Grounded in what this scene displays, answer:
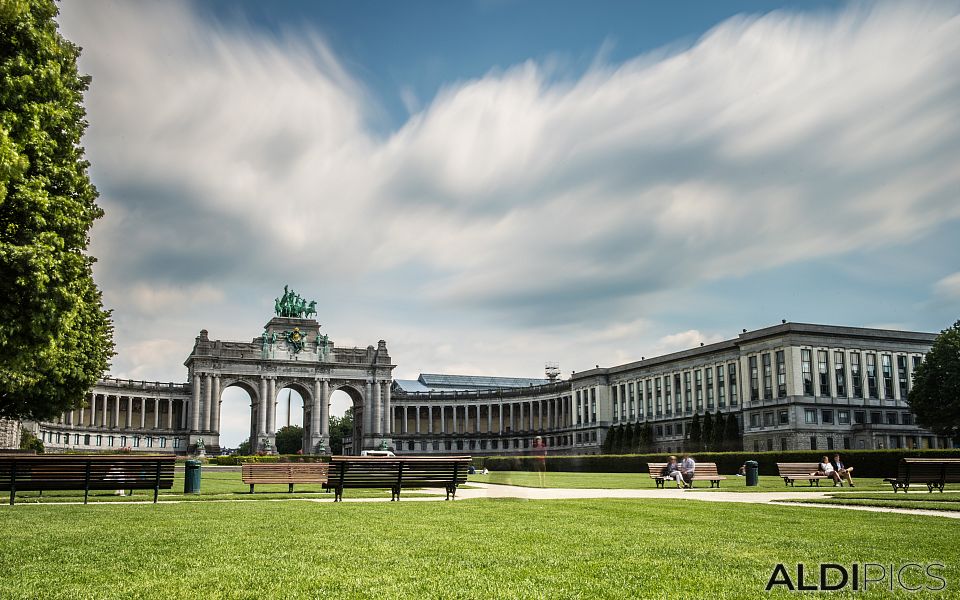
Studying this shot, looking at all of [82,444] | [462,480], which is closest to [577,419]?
[82,444]

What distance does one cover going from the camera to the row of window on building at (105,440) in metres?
110

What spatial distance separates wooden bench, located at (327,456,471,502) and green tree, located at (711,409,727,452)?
74589mm

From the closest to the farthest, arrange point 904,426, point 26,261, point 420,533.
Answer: point 420,533 → point 26,261 → point 904,426

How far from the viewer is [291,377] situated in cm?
12888

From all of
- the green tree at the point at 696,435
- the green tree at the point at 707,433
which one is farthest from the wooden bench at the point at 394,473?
the green tree at the point at 696,435

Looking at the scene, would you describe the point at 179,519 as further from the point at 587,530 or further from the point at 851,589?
the point at 851,589

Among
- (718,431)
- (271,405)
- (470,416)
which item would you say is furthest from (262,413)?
(718,431)

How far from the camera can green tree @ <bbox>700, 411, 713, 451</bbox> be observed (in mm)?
94188

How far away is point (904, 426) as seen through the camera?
291 feet

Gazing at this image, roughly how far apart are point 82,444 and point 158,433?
37.4 feet

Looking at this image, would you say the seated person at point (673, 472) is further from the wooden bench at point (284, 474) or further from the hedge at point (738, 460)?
the wooden bench at point (284, 474)

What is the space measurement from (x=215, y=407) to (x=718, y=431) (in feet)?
246

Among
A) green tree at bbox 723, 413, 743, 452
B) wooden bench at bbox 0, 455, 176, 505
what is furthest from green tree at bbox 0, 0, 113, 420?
green tree at bbox 723, 413, 743, 452

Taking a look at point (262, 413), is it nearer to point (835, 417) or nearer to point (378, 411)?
point (378, 411)
